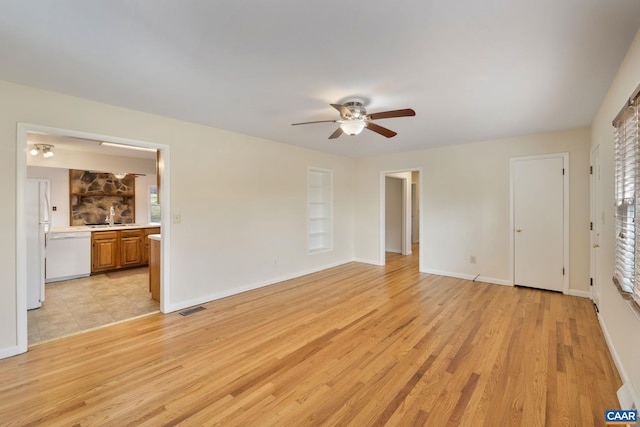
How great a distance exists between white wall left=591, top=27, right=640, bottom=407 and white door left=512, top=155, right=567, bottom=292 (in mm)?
1011

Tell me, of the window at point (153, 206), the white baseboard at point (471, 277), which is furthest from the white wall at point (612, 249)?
the window at point (153, 206)

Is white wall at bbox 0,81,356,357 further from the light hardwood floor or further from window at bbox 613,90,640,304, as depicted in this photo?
window at bbox 613,90,640,304

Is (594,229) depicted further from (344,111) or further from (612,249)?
(344,111)

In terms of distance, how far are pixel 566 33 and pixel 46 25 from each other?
3204 millimetres

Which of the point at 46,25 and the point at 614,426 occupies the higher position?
the point at 46,25

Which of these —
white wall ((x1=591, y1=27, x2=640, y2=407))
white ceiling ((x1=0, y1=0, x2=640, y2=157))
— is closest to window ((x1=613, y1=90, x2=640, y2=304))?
white wall ((x1=591, y1=27, x2=640, y2=407))

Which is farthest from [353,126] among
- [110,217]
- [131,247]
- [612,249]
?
[110,217]

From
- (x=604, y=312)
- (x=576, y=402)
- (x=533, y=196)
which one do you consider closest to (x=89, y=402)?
(x=576, y=402)

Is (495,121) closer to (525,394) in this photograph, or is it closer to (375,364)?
(525,394)

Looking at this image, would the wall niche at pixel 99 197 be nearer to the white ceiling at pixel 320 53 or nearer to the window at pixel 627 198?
the white ceiling at pixel 320 53

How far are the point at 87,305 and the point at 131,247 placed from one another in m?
2.35

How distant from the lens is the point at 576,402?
1.84 m

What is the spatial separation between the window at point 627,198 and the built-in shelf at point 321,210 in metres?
4.30

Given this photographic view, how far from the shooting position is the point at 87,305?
3740mm
